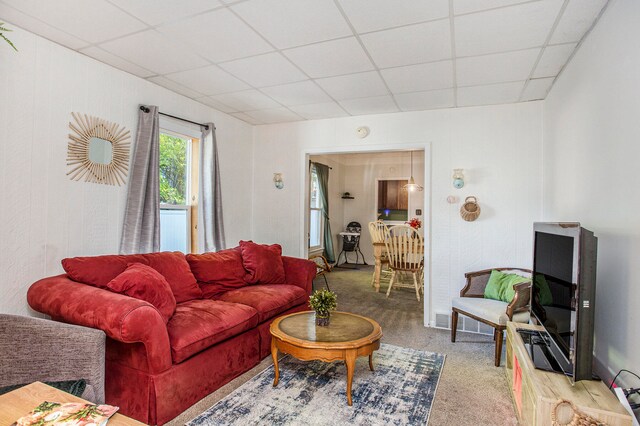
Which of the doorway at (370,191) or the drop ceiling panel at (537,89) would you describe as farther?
the doorway at (370,191)

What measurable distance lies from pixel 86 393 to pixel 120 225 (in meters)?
1.67

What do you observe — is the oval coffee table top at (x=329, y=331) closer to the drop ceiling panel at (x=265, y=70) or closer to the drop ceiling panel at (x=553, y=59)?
the drop ceiling panel at (x=265, y=70)

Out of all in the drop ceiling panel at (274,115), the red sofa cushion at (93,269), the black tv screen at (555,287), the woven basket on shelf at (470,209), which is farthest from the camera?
the drop ceiling panel at (274,115)

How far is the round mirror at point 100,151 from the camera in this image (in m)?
2.87

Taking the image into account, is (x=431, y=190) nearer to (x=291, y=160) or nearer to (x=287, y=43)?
(x=291, y=160)

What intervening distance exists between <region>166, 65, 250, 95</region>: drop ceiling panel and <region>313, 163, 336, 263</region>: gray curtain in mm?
3963

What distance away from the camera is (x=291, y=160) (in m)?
4.75

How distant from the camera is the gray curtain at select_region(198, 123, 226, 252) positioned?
3957 mm

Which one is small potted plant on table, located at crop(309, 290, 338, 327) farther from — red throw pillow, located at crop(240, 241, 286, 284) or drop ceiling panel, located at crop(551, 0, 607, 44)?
drop ceiling panel, located at crop(551, 0, 607, 44)

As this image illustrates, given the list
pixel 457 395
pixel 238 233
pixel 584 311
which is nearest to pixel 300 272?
pixel 238 233

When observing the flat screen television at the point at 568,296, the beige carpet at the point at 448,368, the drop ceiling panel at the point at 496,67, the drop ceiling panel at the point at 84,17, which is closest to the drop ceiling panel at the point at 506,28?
the drop ceiling panel at the point at 496,67

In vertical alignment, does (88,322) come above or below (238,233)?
below

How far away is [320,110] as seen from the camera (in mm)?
4168

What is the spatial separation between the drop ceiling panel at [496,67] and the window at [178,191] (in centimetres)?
293
